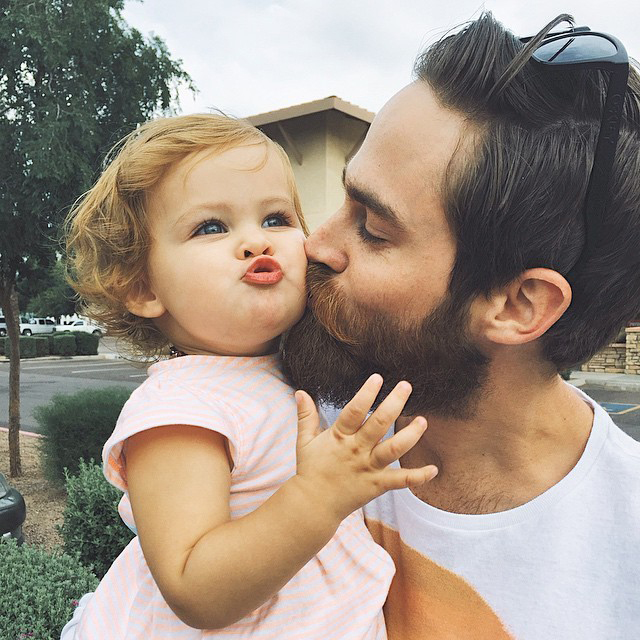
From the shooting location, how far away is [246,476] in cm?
146

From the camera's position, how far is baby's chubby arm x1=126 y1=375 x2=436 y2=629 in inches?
48.5

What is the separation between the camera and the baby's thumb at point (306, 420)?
133cm

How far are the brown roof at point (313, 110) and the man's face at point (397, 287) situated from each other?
1319 centimetres

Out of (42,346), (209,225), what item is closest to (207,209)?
(209,225)

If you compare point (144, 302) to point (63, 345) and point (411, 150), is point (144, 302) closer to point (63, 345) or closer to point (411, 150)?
point (411, 150)

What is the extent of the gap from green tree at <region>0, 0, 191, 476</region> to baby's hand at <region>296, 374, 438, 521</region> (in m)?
5.61

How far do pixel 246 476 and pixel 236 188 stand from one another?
2.25 ft

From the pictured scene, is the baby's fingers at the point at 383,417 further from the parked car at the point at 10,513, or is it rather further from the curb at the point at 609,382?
the curb at the point at 609,382

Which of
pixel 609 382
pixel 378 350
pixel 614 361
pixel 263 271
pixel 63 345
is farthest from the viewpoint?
pixel 63 345

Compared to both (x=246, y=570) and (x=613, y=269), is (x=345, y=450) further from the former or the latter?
(x=613, y=269)

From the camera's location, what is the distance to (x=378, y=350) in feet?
5.53

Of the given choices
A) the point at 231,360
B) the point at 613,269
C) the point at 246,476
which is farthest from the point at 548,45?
the point at 246,476

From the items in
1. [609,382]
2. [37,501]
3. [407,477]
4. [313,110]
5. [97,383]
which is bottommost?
[97,383]

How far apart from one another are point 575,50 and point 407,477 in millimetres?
1071
